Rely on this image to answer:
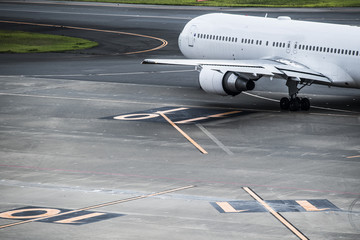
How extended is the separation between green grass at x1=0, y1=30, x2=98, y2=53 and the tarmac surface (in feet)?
29.2

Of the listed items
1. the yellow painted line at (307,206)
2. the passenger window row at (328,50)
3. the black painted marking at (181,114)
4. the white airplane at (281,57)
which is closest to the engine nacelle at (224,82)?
the white airplane at (281,57)

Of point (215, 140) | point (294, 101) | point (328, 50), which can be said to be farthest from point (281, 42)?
point (215, 140)

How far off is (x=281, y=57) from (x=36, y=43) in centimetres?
3750

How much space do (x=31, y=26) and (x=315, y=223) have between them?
243ft

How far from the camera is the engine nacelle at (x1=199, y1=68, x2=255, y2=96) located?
162 ft

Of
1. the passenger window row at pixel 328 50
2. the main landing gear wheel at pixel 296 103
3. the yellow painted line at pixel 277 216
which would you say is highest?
the passenger window row at pixel 328 50

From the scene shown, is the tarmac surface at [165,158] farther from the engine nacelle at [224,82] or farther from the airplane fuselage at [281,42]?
the airplane fuselage at [281,42]

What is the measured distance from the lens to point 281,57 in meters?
53.5

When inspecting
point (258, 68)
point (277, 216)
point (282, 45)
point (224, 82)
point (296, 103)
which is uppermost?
point (282, 45)

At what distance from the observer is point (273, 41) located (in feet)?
177

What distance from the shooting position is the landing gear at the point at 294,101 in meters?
50.7

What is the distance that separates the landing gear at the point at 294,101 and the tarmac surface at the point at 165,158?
47.5 inches

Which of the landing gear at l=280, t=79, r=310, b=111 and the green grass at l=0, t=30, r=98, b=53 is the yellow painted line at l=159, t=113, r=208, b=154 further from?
the green grass at l=0, t=30, r=98, b=53

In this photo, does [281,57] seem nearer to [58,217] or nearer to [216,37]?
[216,37]
